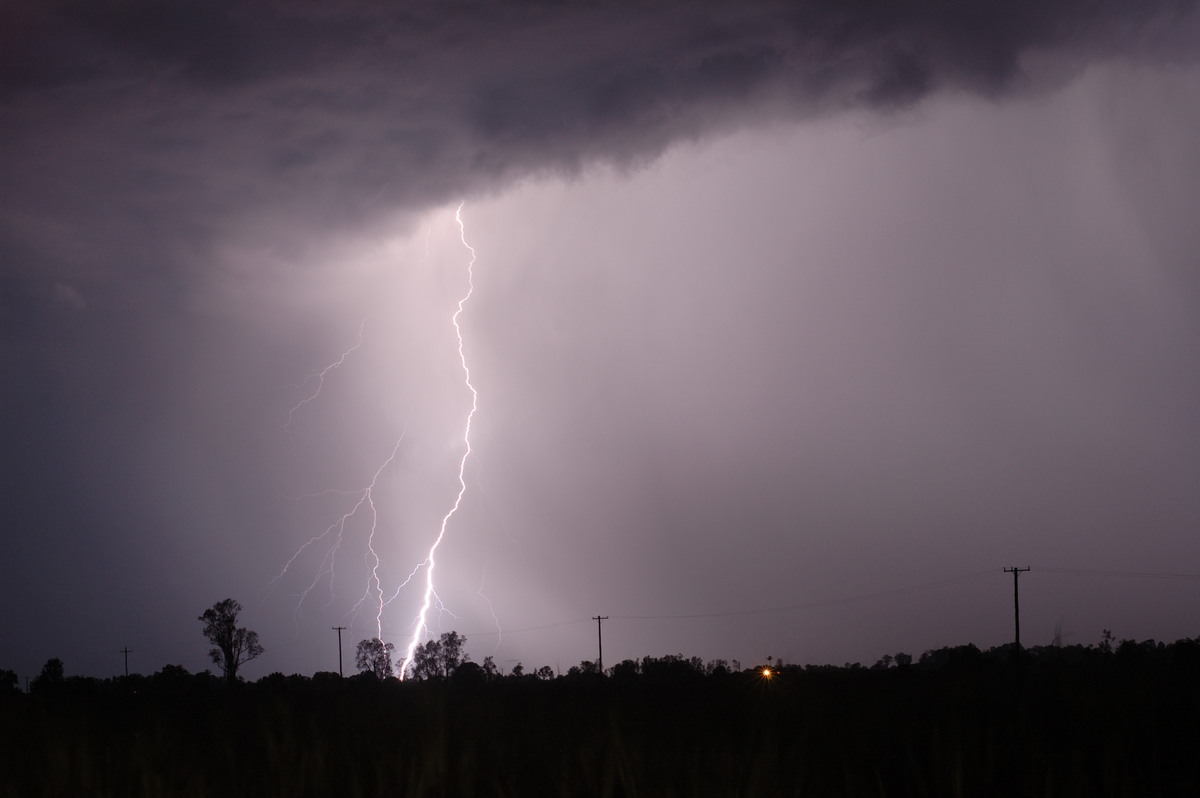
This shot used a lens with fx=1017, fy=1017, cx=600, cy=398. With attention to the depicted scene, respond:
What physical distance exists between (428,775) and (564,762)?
0.61m

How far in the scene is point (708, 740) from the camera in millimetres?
4961

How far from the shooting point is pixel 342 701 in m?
6.60

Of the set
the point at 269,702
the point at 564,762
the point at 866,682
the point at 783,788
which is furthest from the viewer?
the point at 269,702

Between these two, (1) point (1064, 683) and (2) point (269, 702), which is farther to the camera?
(2) point (269, 702)

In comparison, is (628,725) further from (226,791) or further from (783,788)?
(226,791)

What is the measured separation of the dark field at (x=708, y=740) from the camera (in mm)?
4312

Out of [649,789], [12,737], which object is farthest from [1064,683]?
[12,737]

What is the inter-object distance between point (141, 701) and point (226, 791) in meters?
3.72

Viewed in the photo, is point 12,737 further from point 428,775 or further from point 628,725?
point 628,725

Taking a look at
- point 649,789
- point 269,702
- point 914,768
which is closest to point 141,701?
point 269,702

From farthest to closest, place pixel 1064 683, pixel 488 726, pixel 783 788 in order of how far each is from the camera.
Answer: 1. pixel 488 726
2. pixel 1064 683
3. pixel 783 788

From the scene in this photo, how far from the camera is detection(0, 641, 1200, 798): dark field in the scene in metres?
4.31

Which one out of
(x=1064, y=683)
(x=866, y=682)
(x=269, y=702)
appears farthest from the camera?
(x=269, y=702)

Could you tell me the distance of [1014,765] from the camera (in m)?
4.34
